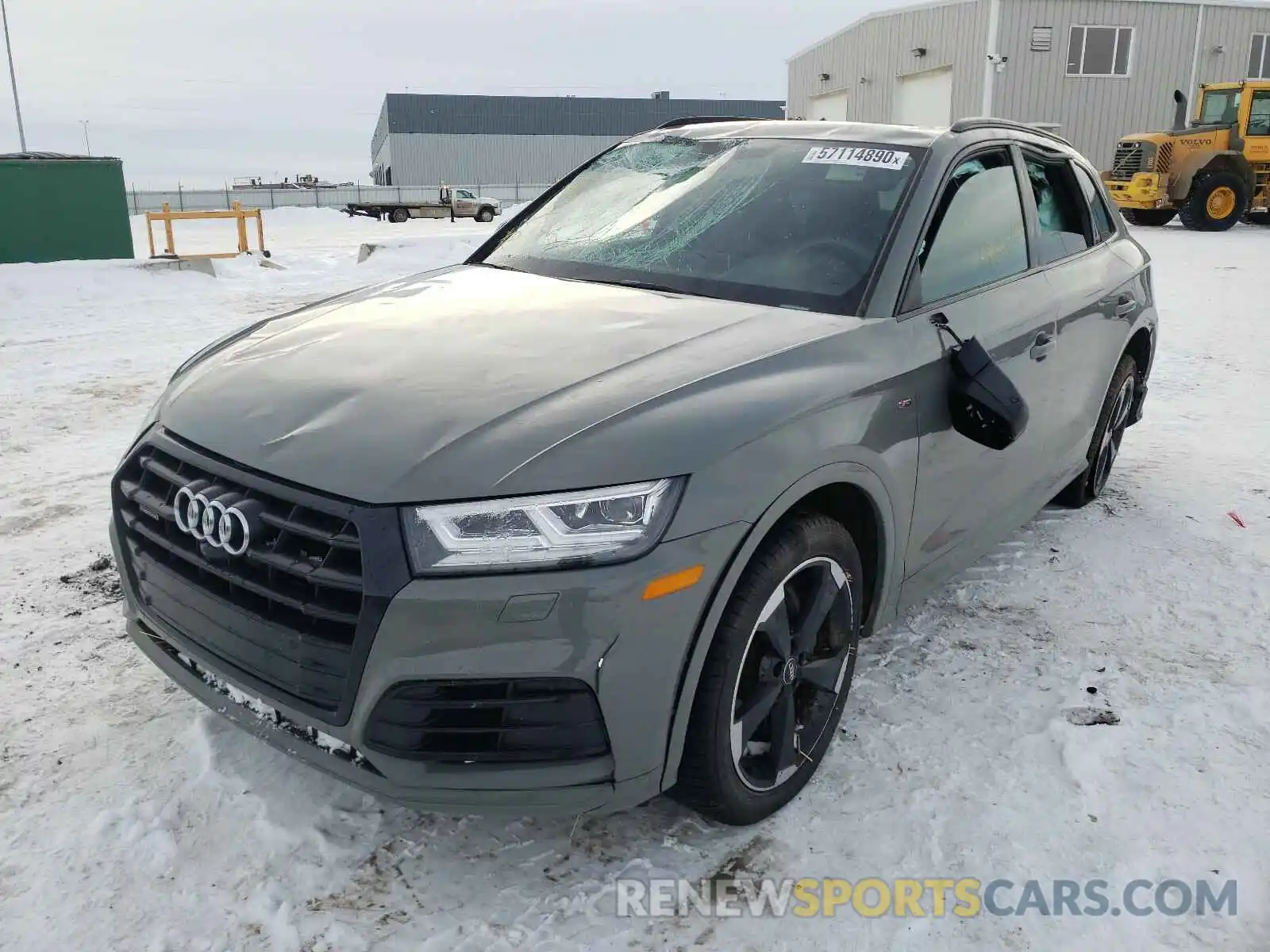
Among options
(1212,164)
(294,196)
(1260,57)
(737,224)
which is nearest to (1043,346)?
(737,224)

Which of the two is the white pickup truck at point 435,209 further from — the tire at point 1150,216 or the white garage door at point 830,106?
the tire at point 1150,216

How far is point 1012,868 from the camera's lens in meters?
2.34

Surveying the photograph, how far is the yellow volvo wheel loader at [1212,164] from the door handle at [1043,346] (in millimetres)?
19500

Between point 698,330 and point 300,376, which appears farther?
point 698,330

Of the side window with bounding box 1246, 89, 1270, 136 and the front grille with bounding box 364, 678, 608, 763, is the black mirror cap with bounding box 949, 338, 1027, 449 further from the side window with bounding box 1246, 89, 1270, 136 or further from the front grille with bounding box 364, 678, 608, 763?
the side window with bounding box 1246, 89, 1270, 136

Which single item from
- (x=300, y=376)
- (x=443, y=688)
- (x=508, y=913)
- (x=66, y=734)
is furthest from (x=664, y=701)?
(x=66, y=734)

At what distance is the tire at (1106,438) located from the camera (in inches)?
176

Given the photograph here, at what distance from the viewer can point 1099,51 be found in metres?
25.8

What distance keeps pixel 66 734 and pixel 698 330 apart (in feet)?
6.86

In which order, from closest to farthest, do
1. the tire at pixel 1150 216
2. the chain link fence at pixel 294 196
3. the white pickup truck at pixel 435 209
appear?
the tire at pixel 1150 216, the white pickup truck at pixel 435 209, the chain link fence at pixel 294 196

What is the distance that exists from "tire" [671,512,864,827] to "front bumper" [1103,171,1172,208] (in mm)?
20473

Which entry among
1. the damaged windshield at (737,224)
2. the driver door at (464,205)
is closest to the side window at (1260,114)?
the damaged windshield at (737,224)

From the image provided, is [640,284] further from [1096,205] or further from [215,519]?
[1096,205]

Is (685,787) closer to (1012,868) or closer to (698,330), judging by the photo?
(1012,868)
